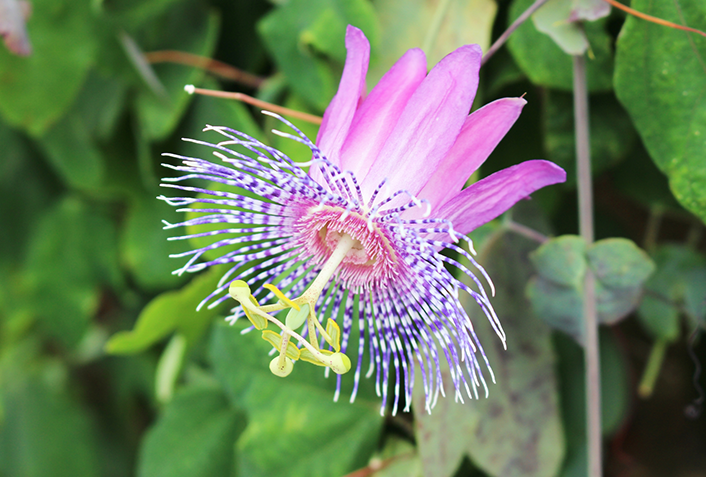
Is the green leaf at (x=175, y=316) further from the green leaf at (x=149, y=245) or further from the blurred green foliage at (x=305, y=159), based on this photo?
the green leaf at (x=149, y=245)

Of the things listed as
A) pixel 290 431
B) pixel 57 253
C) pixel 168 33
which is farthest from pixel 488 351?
pixel 57 253

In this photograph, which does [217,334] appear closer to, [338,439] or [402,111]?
[338,439]

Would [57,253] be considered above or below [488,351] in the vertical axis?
below

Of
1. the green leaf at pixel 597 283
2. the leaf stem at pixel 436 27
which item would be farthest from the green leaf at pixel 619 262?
the leaf stem at pixel 436 27

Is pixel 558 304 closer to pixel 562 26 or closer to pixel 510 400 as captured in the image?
pixel 510 400

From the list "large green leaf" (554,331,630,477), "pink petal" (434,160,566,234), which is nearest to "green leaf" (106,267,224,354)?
"pink petal" (434,160,566,234)
